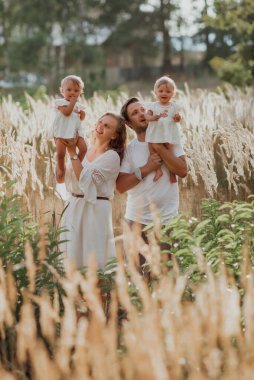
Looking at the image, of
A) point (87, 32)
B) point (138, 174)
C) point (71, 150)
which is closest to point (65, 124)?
point (71, 150)

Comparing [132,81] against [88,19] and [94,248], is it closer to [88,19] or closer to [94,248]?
[88,19]

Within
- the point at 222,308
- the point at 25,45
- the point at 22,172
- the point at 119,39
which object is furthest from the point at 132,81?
the point at 222,308

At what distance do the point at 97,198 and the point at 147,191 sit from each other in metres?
0.26

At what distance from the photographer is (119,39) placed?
3441 cm

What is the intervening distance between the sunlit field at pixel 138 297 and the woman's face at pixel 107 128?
0.50 metres

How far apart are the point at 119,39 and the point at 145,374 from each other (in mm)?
33688

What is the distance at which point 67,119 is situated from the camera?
3717 millimetres

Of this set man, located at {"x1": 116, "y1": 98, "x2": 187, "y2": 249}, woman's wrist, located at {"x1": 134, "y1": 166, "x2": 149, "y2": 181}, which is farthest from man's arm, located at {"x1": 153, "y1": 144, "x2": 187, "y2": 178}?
woman's wrist, located at {"x1": 134, "y1": 166, "x2": 149, "y2": 181}

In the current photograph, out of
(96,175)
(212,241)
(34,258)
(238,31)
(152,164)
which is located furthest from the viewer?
(238,31)

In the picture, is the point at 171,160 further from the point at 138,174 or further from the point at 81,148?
the point at 81,148

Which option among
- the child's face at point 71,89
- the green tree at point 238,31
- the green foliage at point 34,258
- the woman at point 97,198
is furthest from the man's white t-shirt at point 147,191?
the green tree at point 238,31

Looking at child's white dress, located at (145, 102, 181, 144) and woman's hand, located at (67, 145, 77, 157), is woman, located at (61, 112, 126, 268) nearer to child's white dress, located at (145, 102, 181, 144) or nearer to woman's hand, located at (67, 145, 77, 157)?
woman's hand, located at (67, 145, 77, 157)

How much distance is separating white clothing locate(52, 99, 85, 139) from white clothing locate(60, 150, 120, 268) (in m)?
0.16

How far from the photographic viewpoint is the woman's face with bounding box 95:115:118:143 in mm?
3609
